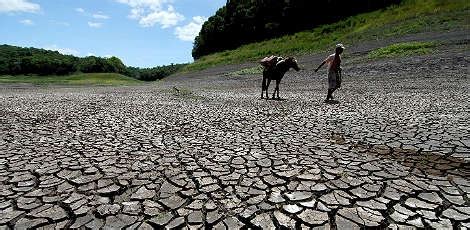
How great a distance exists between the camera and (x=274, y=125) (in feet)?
31.9

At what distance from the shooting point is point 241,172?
568 cm

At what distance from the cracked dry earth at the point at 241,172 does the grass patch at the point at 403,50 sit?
20.4 metres

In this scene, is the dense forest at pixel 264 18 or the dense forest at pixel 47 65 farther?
the dense forest at pixel 47 65

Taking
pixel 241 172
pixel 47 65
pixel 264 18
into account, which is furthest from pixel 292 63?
pixel 47 65

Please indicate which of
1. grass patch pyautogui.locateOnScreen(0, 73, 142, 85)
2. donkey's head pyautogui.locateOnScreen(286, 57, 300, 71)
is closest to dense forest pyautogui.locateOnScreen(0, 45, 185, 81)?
grass patch pyautogui.locateOnScreen(0, 73, 142, 85)

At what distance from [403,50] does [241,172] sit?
29.5 metres

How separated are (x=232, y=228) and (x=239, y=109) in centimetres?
960

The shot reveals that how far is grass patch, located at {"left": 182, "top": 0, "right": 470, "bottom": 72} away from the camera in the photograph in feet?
121

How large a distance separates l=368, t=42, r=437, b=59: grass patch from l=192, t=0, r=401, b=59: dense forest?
25.4m

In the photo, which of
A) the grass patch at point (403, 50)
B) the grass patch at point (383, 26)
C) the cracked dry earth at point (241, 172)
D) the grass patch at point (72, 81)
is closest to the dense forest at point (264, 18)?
the grass patch at point (383, 26)

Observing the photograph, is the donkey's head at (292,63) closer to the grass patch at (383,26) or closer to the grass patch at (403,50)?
the grass patch at (403,50)

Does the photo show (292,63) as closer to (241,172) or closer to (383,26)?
(241,172)

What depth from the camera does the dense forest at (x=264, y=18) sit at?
60.1 m

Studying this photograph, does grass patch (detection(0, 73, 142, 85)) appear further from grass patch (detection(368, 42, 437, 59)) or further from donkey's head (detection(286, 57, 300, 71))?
donkey's head (detection(286, 57, 300, 71))
